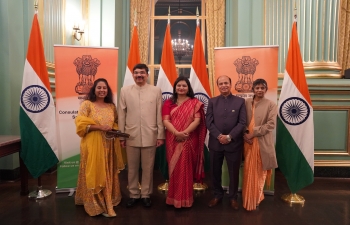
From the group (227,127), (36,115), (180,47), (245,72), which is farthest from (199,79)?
(36,115)

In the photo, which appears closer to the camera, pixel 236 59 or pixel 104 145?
pixel 104 145

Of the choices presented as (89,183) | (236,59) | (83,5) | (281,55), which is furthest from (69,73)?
(281,55)

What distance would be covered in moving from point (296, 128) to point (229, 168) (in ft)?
3.16

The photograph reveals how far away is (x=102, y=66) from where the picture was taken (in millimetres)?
3090

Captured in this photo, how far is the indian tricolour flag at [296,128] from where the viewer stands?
2.98m

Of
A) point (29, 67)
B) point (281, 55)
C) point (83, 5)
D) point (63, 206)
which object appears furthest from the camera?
point (83, 5)

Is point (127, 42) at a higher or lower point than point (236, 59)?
higher

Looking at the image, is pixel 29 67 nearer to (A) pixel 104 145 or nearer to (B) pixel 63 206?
(A) pixel 104 145

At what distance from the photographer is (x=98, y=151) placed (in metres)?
2.49

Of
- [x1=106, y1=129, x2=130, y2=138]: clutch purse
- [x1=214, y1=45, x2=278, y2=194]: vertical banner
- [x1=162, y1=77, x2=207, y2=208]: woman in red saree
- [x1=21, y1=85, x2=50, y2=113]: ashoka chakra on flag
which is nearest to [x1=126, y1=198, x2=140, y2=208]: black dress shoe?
[x1=162, y1=77, x2=207, y2=208]: woman in red saree

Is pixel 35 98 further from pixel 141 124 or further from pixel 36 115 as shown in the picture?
pixel 141 124

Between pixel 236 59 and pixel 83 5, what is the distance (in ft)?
10.3

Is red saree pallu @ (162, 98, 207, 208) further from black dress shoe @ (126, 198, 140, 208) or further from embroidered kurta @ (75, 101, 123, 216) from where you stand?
embroidered kurta @ (75, 101, 123, 216)

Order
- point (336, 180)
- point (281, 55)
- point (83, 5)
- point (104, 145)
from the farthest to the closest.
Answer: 1. point (83, 5)
2. point (281, 55)
3. point (336, 180)
4. point (104, 145)
